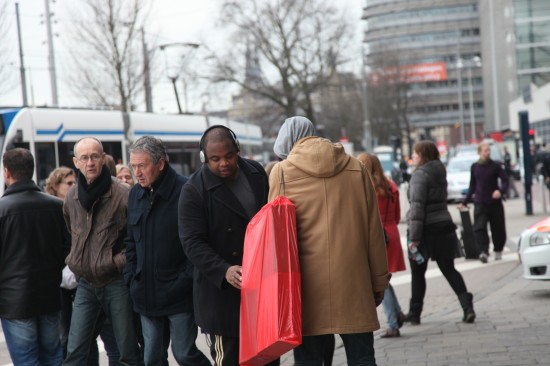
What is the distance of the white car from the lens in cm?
989

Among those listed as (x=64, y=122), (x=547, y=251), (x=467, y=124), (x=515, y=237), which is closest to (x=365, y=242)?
(x=547, y=251)

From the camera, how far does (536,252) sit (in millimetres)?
9969

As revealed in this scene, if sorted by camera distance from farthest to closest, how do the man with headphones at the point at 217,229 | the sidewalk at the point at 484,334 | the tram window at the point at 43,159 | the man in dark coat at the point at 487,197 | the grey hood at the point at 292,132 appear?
the tram window at the point at 43,159, the man in dark coat at the point at 487,197, the sidewalk at the point at 484,334, the grey hood at the point at 292,132, the man with headphones at the point at 217,229

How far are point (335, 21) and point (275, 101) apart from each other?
19.7 ft

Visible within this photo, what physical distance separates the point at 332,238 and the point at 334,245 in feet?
0.12

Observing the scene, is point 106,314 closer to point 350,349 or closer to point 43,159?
point 350,349

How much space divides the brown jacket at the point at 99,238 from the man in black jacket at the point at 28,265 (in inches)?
6.9

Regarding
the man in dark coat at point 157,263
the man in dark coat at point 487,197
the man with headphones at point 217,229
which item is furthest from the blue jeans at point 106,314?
the man in dark coat at point 487,197

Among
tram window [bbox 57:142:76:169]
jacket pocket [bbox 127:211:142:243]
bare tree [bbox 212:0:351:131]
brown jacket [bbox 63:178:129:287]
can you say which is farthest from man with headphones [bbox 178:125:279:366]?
bare tree [bbox 212:0:351:131]

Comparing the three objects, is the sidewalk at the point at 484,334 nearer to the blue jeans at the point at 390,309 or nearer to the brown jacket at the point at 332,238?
the blue jeans at the point at 390,309

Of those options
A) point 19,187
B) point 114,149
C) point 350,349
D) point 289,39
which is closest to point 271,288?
point 350,349

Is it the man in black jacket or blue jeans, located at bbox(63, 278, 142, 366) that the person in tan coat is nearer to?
blue jeans, located at bbox(63, 278, 142, 366)

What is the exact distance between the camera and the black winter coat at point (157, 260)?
548cm

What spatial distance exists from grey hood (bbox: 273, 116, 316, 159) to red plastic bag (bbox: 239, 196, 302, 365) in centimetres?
60
